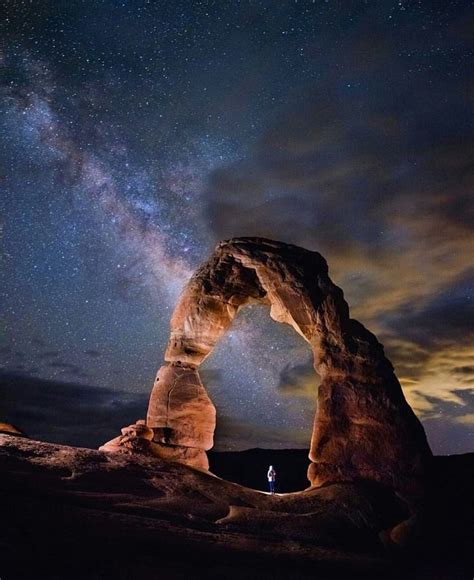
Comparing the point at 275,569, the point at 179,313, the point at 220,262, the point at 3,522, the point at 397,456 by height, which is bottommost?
the point at 275,569

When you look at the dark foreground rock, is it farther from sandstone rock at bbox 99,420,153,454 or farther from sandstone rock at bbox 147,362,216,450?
sandstone rock at bbox 147,362,216,450

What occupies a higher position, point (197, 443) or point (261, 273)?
point (261, 273)

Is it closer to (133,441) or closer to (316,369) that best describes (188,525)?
(133,441)

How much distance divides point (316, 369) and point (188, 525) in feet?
22.8

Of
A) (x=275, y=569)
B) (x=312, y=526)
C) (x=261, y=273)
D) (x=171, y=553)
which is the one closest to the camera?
(x=171, y=553)

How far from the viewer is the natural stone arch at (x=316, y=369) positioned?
13719 millimetres

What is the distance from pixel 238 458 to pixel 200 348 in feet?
171

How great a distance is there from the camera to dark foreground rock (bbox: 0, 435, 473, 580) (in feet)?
25.0

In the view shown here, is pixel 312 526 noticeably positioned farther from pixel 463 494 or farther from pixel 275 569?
pixel 463 494

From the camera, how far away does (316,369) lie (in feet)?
50.6

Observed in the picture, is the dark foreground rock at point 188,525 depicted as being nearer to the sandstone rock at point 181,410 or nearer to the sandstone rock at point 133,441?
the sandstone rock at point 133,441

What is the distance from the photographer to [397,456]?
44.1 ft

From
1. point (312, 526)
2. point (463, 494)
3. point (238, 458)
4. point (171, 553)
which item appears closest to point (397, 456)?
point (463, 494)

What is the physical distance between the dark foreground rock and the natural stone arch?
3.28 ft
